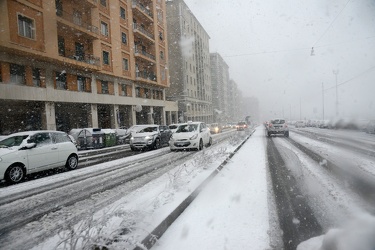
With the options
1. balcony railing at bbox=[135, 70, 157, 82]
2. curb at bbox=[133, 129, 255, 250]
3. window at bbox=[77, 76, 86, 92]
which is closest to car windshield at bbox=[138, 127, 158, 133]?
curb at bbox=[133, 129, 255, 250]

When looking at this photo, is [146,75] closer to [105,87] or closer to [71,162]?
[105,87]

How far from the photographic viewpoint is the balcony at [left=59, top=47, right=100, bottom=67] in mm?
23419

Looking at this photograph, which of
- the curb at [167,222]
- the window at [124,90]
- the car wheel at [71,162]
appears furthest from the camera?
the window at [124,90]

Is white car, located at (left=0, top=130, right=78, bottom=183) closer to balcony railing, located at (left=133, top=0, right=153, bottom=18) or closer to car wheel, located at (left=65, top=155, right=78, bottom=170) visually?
car wheel, located at (left=65, top=155, right=78, bottom=170)

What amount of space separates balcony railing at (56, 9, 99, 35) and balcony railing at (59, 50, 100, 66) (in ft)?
8.65

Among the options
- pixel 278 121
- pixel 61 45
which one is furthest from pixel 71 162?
pixel 278 121

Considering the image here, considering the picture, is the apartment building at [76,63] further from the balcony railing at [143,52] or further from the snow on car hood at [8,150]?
the snow on car hood at [8,150]

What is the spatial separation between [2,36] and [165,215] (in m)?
18.9

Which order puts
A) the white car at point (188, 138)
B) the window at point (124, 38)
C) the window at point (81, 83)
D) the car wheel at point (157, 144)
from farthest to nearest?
the window at point (124, 38) < the window at point (81, 83) < the car wheel at point (157, 144) < the white car at point (188, 138)

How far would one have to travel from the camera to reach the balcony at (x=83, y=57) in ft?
76.8

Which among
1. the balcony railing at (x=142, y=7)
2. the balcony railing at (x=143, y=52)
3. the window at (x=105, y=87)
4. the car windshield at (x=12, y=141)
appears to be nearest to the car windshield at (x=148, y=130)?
the car windshield at (x=12, y=141)

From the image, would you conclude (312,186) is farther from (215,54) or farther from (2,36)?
(215,54)

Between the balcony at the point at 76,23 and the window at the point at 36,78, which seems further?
the balcony at the point at 76,23

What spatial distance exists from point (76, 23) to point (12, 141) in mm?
19548
